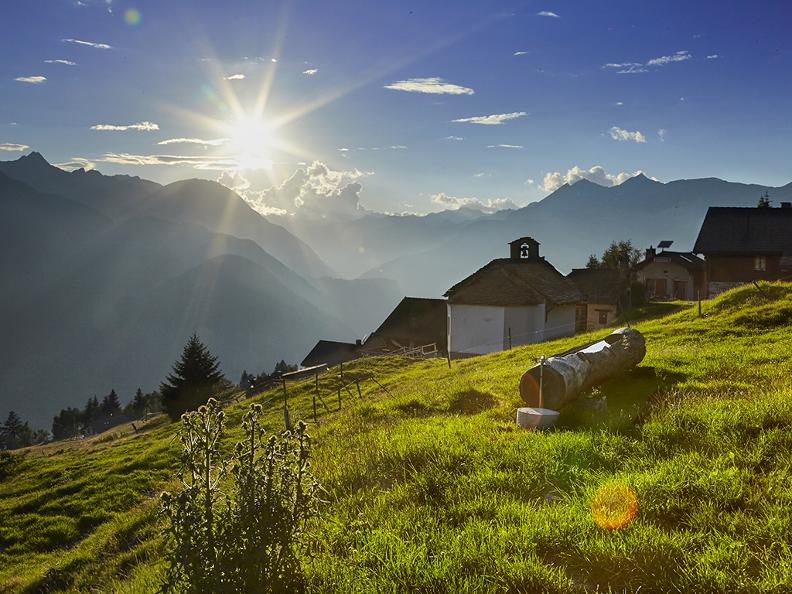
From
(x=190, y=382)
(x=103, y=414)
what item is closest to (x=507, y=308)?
(x=190, y=382)

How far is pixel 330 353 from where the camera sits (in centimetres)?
7519

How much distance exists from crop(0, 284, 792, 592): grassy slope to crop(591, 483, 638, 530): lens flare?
4.4 inches

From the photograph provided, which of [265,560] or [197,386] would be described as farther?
[197,386]

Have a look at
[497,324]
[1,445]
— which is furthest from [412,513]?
[1,445]

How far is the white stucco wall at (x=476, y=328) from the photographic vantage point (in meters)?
44.2

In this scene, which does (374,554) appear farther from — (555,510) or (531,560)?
(555,510)

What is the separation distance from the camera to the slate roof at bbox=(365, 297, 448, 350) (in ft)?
200

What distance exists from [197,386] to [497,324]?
107 ft

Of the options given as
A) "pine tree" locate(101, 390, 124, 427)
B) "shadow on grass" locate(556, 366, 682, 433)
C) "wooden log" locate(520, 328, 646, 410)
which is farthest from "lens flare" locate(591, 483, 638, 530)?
"pine tree" locate(101, 390, 124, 427)

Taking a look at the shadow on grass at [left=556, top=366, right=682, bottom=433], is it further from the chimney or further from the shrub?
the chimney

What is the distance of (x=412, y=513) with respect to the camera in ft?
20.9

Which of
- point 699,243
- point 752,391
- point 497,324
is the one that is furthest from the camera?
point 699,243

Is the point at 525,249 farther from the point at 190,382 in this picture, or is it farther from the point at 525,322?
the point at 190,382

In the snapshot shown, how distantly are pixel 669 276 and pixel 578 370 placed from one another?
66022 millimetres
